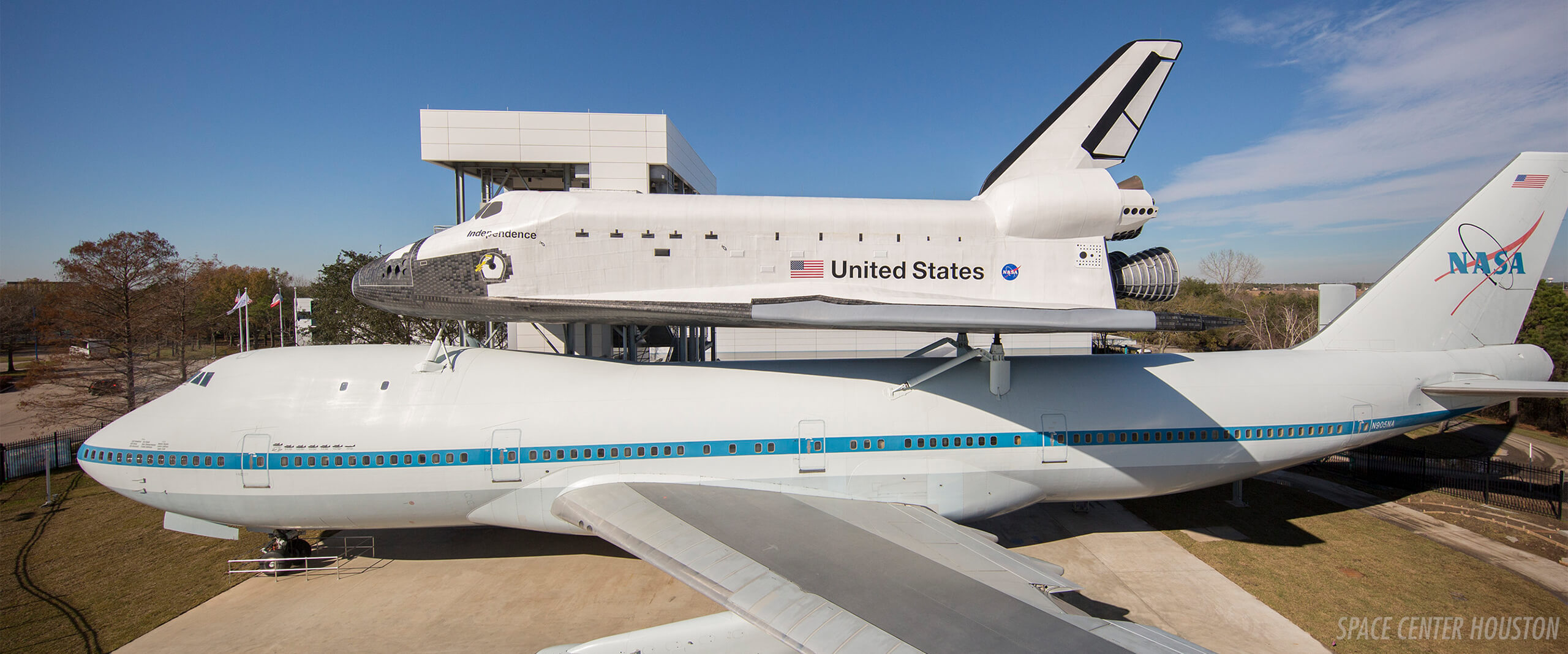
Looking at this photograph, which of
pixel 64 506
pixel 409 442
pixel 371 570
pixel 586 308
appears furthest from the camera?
pixel 64 506

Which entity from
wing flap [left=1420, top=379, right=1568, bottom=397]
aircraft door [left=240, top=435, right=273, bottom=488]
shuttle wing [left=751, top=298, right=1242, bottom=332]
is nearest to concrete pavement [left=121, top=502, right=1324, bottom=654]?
aircraft door [left=240, top=435, right=273, bottom=488]

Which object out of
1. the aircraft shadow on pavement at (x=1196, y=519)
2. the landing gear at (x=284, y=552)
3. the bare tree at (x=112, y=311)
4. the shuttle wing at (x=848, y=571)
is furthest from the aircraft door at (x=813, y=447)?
the bare tree at (x=112, y=311)

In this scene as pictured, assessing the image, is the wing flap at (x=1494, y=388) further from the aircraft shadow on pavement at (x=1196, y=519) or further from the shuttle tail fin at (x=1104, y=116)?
the shuttle tail fin at (x=1104, y=116)

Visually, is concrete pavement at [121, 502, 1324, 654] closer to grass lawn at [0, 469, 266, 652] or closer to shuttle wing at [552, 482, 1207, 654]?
grass lawn at [0, 469, 266, 652]

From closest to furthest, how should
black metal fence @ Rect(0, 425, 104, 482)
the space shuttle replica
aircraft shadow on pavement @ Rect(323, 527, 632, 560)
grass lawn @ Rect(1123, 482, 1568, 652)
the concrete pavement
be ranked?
the space shuttle replica, the concrete pavement, grass lawn @ Rect(1123, 482, 1568, 652), aircraft shadow on pavement @ Rect(323, 527, 632, 560), black metal fence @ Rect(0, 425, 104, 482)

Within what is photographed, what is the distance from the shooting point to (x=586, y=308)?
804 cm

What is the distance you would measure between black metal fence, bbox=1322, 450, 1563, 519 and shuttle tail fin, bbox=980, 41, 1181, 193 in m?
10.6

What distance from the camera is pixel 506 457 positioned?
9195 mm

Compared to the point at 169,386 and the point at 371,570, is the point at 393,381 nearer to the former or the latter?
the point at 371,570

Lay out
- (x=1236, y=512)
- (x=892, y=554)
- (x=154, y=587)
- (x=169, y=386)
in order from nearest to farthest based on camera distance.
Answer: (x=892, y=554) → (x=154, y=587) → (x=1236, y=512) → (x=169, y=386)

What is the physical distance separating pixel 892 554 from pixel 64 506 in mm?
20727

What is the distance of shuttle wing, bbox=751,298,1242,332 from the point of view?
698 cm

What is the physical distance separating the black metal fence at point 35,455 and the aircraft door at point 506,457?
17200mm

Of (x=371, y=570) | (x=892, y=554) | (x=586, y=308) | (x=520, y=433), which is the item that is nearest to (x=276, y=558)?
(x=371, y=570)
